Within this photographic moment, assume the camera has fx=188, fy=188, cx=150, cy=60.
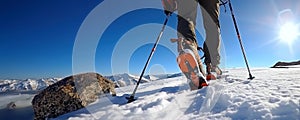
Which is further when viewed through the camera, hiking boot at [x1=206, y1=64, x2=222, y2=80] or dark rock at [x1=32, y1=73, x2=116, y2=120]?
hiking boot at [x1=206, y1=64, x2=222, y2=80]

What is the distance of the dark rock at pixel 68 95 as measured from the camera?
139 inches

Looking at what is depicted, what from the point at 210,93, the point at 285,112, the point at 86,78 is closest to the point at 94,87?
the point at 86,78

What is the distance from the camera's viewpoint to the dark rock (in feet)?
11.6

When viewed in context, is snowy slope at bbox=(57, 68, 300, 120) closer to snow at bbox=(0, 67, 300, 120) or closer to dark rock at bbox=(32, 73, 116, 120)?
snow at bbox=(0, 67, 300, 120)

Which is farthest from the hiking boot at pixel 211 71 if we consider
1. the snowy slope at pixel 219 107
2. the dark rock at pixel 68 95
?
the dark rock at pixel 68 95

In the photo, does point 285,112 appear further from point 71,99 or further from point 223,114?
point 71,99

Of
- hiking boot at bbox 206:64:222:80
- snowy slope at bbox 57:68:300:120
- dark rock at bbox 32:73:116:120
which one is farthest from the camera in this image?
hiking boot at bbox 206:64:222:80

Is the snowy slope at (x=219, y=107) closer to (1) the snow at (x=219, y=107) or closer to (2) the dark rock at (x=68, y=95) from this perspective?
(1) the snow at (x=219, y=107)

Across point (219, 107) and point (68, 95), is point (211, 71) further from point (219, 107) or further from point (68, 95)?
point (68, 95)

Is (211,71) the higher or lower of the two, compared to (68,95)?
higher

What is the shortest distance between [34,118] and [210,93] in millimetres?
3400

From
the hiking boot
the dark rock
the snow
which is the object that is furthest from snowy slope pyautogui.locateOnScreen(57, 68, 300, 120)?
the hiking boot

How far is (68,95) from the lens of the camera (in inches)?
146

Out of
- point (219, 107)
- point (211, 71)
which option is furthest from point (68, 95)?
point (211, 71)
